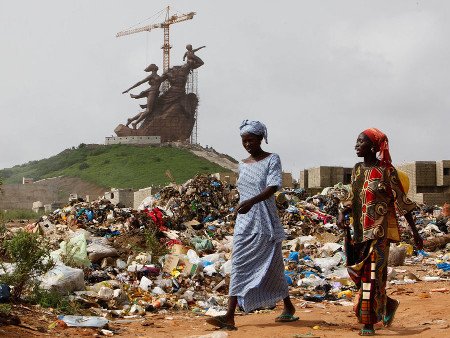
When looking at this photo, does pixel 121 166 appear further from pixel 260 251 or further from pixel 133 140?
pixel 260 251

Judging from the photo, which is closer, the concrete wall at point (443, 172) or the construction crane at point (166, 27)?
the concrete wall at point (443, 172)

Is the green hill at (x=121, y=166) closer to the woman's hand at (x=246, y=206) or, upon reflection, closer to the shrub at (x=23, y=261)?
the shrub at (x=23, y=261)

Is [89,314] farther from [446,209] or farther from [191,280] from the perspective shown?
[446,209]

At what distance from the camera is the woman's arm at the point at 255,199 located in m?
4.57

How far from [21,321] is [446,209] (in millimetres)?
11115

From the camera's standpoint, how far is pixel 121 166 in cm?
4781

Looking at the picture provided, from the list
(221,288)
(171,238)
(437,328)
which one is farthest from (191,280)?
(437,328)

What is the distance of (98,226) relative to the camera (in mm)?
11562

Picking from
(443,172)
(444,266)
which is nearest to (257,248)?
(444,266)

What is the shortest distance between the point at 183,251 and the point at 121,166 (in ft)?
130

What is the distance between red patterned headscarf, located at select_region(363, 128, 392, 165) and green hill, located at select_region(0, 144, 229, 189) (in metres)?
36.5

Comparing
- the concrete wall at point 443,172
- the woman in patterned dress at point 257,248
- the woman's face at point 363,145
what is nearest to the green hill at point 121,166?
the concrete wall at point 443,172

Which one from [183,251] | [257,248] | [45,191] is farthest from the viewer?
[45,191]

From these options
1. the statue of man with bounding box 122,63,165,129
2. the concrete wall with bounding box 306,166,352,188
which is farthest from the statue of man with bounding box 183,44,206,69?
the concrete wall with bounding box 306,166,352,188
